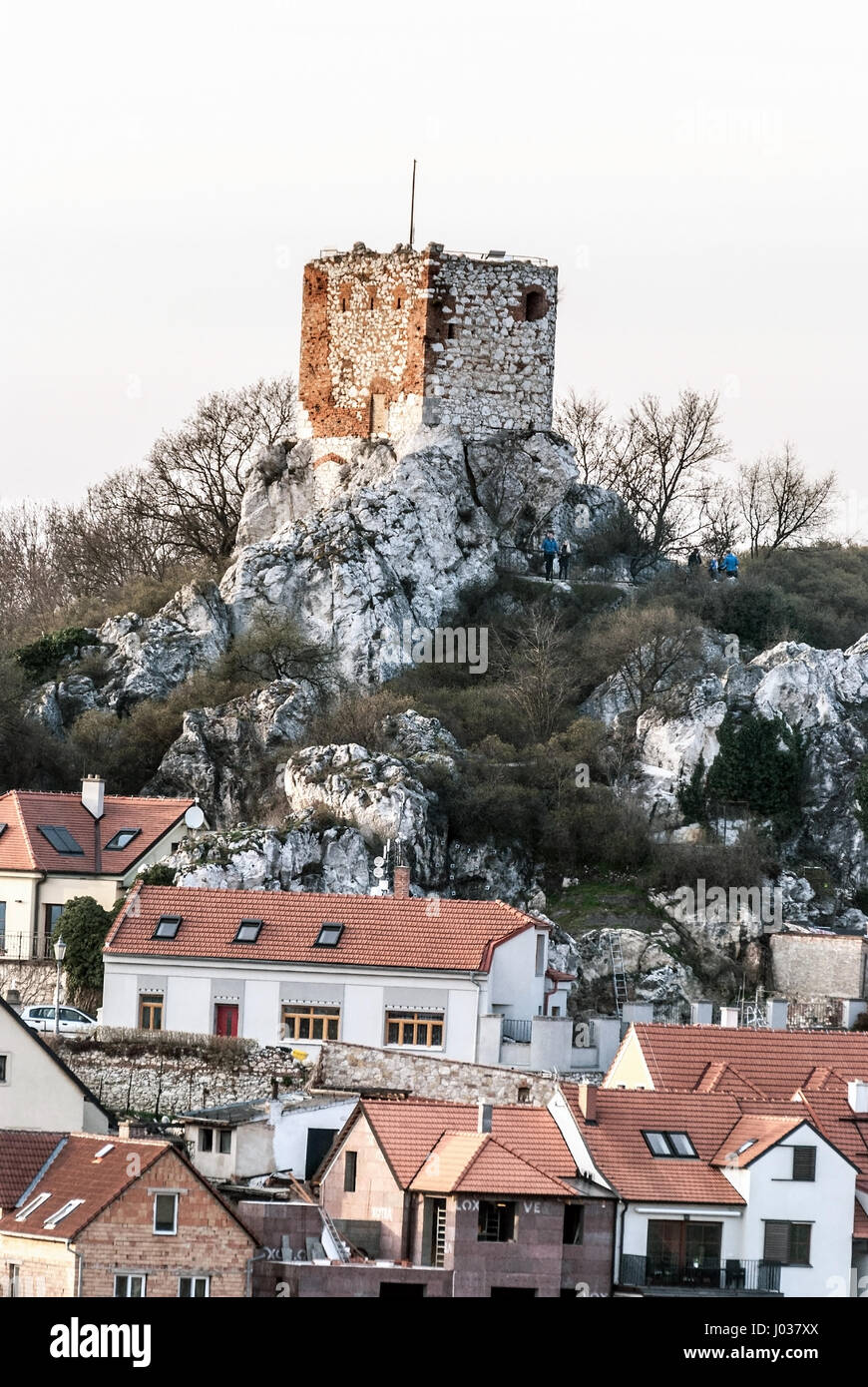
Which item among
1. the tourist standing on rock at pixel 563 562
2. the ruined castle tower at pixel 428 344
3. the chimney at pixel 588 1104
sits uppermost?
the ruined castle tower at pixel 428 344

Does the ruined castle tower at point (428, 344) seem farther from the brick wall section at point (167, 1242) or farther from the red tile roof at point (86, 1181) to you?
the brick wall section at point (167, 1242)

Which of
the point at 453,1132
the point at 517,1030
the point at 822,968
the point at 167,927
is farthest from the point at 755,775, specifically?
the point at 453,1132

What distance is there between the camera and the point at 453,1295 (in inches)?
1649

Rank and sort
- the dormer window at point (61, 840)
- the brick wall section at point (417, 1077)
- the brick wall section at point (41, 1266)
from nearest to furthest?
the brick wall section at point (41, 1266)
the brick wall section at point (417, 1077)
the dormer window at point (61, 840)

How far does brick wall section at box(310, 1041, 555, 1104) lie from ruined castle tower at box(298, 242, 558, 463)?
1018 inches

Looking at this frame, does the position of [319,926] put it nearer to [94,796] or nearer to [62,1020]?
[62,1020]

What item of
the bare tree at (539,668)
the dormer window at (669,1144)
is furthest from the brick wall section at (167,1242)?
the bare tree at (539,668)

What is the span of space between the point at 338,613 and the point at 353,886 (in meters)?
11.2

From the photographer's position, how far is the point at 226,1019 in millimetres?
53656

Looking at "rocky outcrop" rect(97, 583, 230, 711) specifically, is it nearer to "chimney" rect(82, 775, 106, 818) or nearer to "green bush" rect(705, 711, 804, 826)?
"chimney" rect(82, 775, 106, 818)

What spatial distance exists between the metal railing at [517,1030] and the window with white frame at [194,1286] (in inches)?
593

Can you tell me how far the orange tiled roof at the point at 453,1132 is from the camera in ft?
145

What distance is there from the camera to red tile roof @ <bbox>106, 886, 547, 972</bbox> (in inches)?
2109
